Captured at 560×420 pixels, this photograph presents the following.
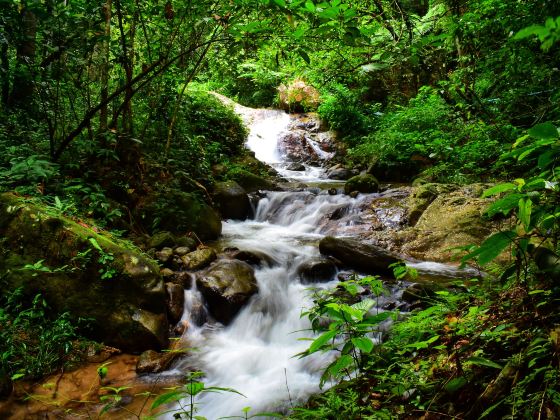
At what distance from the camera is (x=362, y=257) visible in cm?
573

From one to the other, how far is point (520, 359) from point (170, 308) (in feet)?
13.6

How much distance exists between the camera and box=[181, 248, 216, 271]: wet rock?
18.3 feet

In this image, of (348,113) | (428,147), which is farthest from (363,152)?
(348,113)

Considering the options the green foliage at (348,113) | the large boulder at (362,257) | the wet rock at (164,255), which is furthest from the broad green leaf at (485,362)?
the green foliage at (348,113)

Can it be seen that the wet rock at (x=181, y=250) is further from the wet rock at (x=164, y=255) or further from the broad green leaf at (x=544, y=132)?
the broad green leaf at (x=544, y=132)

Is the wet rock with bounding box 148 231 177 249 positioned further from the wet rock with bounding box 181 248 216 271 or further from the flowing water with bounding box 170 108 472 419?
the flowing water with bounding box 170 108 472 419

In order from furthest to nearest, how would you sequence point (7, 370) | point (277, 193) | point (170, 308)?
1. point (277, 193)
2. point (170, 308)
3. point (7, 370)

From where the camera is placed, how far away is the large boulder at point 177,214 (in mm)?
6594

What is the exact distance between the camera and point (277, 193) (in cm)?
993

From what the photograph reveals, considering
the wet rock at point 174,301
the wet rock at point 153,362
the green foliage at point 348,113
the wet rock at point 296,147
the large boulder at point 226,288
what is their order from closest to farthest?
the wet rock at point 153,362 < the wet rock at point 174,301 < the large boulder at point 226,288 < the green foliage at point 348,113 < the wet rock at point 296,147

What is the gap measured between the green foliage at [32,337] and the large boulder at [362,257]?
403cm

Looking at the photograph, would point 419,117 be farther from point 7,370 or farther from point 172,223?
point 7,370

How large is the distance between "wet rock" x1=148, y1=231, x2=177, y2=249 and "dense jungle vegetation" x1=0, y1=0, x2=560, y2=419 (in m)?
0.19

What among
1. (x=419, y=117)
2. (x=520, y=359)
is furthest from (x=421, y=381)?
(x=419, y=117)
